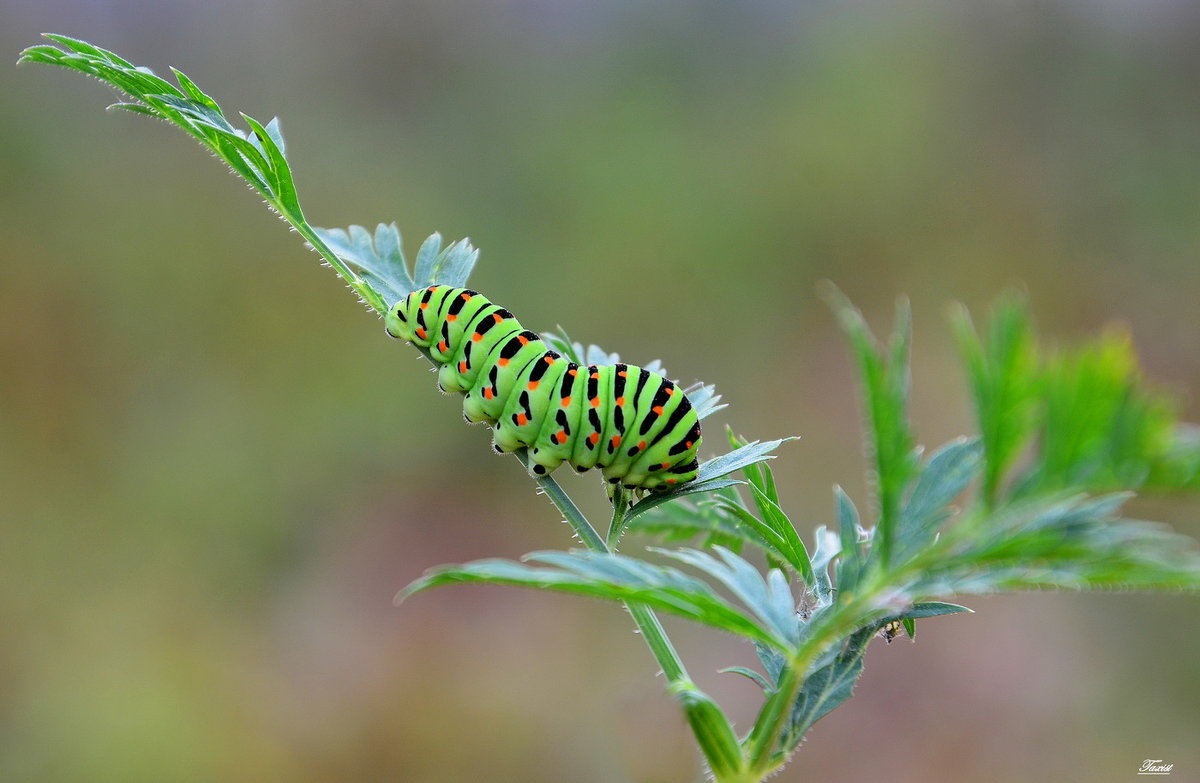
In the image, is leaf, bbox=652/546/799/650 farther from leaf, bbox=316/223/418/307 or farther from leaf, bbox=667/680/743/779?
leaf, bbox=316/223/418/307

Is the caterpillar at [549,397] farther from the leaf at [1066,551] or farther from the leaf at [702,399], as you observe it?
the leaf at [1066,551]

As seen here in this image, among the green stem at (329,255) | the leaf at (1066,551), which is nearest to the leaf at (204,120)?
the green stem at (329,255)

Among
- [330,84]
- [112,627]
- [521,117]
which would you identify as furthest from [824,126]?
[112,627]

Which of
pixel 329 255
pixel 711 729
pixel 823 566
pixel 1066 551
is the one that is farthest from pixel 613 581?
pixel 329 255

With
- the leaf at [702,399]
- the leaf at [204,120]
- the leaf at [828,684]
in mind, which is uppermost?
the leaf at [204,120]

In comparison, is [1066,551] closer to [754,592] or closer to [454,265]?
[754,592]
